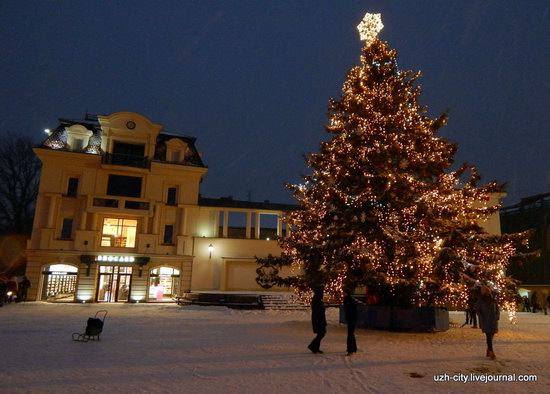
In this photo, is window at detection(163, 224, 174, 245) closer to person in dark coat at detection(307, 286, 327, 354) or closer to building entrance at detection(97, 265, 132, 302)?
building entrance at detection(97, 265, 132, 302)

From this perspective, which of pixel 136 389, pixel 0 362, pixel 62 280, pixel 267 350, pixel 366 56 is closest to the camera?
pixel 136 389

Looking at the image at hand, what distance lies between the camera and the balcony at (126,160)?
95.8 feet

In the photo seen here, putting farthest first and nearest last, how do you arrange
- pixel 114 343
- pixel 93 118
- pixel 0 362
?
pixel 93 118 < pixel 114 343 < pixel 0 362

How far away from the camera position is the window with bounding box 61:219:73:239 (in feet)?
93.8

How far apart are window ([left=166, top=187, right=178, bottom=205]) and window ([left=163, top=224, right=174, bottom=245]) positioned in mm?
1771

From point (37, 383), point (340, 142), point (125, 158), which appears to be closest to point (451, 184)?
point (340, 142)

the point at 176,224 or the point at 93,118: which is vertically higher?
the point at 93,118

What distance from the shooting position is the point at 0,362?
8.14 m

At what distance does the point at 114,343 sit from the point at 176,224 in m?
20.1

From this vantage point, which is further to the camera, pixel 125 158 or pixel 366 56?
pixel 125 158

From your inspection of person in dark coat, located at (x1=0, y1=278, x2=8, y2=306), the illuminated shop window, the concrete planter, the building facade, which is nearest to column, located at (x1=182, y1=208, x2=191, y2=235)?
the building facade

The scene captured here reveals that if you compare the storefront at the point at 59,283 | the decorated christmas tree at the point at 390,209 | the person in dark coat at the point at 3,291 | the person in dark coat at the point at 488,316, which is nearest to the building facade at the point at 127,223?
the storefront at the point at 59,283

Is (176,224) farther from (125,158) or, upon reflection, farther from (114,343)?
(114,343)

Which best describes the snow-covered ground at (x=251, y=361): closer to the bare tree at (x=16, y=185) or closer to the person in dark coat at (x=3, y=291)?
the person in dark coat at (x=3, y=291)
